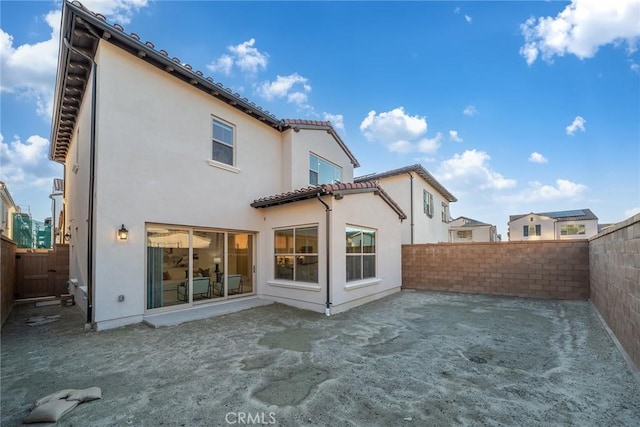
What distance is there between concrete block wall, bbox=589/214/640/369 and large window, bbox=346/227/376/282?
5.89m

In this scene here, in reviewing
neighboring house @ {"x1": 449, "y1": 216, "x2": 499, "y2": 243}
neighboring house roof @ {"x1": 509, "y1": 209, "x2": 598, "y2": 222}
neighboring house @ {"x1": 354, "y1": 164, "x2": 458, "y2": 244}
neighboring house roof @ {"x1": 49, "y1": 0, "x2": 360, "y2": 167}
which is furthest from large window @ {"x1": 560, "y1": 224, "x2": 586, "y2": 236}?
neighboring house roof @ {"x1": 49, "y1": 0, "x2": 360, "y2": 167}

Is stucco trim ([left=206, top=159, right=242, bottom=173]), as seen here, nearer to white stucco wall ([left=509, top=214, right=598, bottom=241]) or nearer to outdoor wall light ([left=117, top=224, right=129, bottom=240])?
outdoor wall light ([left=117, top=224, right=129, bottom=240])

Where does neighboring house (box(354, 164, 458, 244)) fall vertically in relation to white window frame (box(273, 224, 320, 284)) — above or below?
above

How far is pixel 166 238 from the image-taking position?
7633mm

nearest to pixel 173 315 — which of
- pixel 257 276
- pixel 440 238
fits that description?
pixel 257 276

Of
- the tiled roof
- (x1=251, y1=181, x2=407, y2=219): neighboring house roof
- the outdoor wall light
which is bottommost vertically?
the outdoor wall light

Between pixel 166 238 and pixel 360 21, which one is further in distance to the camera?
pixel 360 21

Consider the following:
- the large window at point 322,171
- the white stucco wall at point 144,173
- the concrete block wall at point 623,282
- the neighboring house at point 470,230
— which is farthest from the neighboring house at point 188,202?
the neighboring house at point 470,230

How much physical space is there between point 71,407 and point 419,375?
4347 mm

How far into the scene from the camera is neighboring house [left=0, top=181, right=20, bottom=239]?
744 inches

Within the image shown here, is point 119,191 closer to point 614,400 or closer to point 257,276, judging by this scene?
point 257,276

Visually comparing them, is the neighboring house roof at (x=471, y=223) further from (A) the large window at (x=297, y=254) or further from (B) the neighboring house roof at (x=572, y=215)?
(A) the large window at (x=297, y=254)

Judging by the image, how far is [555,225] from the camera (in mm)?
37969

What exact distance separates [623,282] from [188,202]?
9389 millimetres
